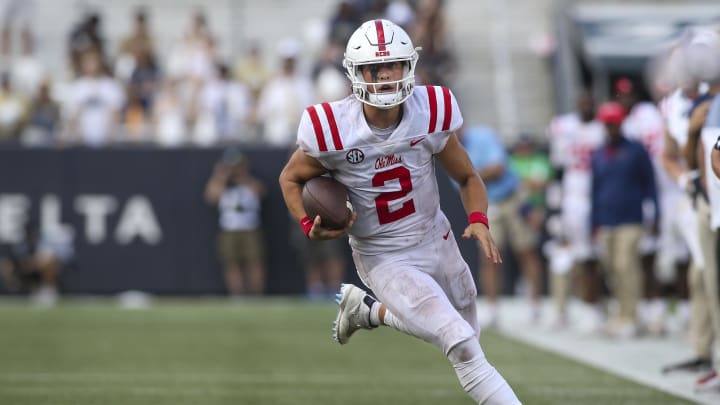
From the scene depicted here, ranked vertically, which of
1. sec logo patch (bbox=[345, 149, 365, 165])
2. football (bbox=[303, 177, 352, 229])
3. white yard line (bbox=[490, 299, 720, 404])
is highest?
sec logo patch (bbox=[345, 149, 365, 165])

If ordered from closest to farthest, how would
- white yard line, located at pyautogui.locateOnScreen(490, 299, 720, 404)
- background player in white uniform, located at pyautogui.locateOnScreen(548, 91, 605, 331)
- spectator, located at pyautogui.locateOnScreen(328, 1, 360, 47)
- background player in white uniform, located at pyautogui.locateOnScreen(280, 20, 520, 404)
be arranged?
1. background player in white uniform, located at pyautogui.locateOnScreen(280, 20, 520, 404)
2. white yard line, located at pyautogui.locateOnScreen(490, 299, 720, 404)
3. background player in white uniform, located at pyautogui.locateOnScreen(548, 91, 605, 331)
4. spectator, located at pyautogui.locateOnScreen(328, 1, 360, 47)

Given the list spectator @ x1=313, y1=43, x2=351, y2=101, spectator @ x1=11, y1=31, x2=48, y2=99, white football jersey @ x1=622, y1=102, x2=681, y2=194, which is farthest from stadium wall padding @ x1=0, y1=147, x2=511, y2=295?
white football jersey @ x1=622, y1=102, x2=681, y2=194

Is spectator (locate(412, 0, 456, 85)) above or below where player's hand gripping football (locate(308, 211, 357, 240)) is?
above

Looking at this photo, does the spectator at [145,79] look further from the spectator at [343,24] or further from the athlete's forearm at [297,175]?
the athlete's forearm at [297,175]

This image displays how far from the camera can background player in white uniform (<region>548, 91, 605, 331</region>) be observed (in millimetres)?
11394

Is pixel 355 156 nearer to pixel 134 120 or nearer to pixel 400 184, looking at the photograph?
pixel 400 184

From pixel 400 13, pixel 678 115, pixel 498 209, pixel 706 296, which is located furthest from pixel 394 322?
pixel 400 13

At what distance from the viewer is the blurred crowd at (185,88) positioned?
52.7 ft

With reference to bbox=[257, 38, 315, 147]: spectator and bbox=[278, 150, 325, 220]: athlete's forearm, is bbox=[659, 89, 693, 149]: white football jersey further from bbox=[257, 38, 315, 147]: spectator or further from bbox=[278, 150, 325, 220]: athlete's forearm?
bbox=[257, 38, 315, 147]: spectator

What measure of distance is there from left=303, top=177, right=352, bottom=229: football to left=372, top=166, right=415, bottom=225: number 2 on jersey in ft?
0.56

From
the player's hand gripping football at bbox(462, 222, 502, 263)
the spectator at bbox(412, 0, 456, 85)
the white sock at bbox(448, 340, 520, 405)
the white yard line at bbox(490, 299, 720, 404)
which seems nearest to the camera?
the white sock at bbox(448, 340, 520, 405)

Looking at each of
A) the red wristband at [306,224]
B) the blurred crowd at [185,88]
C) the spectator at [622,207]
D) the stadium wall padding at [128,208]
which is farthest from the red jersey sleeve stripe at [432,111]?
the blurred crowd at [185,88]

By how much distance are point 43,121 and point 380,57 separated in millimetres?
11260

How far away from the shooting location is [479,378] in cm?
543
